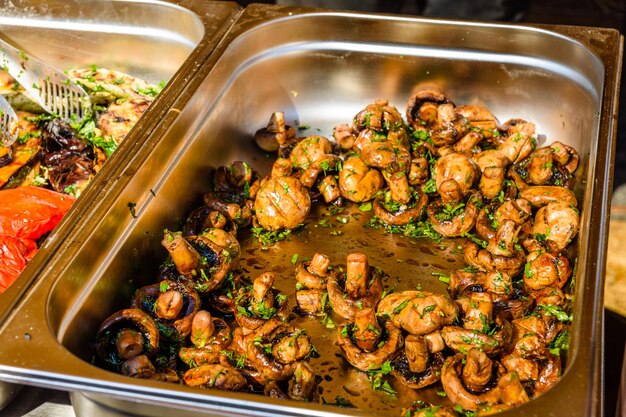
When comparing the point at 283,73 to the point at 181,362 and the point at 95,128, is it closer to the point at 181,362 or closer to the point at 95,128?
the point at 95,128

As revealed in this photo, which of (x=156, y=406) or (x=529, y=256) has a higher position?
(x=529, y=256)

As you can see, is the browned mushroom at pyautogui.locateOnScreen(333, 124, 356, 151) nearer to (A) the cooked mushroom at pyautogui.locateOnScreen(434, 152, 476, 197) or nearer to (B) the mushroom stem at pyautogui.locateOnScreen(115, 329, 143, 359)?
(A) the cooked mushroom at pyautogui.locateOnScreen(434, 152, 476, 197)

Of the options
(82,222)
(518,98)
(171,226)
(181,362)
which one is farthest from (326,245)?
(518,98)

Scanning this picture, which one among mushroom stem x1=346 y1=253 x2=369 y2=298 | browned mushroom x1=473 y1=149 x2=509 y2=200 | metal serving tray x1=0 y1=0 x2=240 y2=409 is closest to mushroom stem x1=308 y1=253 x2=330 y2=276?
mushroom stem x1=346 y1=253 x2=369 y2=298

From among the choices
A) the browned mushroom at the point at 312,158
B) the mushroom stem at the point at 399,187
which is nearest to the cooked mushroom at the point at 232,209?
the browned mushroom at the point at 312,158

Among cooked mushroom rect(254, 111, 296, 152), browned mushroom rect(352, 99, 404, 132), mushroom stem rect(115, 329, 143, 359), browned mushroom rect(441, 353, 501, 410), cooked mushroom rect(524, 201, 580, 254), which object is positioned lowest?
mushroom stem rect(115, 329, 143, 359)

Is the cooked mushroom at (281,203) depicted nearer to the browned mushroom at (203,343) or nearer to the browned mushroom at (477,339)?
the browned mushroom at (203,343)

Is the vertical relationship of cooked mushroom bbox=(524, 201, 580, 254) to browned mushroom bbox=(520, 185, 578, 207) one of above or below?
below
